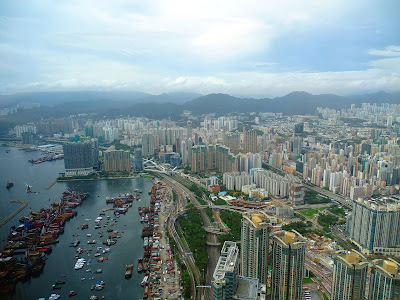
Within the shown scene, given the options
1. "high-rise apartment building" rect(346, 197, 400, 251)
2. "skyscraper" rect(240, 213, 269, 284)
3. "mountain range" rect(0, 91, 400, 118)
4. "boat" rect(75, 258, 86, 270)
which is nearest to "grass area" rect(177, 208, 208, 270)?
"skyscraper" rect(240, 213, 269, 284)

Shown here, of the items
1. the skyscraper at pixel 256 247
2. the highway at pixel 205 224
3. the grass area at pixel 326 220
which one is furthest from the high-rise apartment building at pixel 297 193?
the skyscraper at pixel 256 247

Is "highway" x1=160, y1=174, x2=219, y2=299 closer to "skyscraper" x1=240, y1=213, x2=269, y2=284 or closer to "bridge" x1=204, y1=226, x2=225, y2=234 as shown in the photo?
"bridge" x1=204, y1=226, x2=225, y2=234

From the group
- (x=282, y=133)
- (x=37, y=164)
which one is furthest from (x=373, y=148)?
(x=37, y=164)

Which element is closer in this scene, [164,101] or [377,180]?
[377,180]

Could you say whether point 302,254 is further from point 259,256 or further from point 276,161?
point 276,161

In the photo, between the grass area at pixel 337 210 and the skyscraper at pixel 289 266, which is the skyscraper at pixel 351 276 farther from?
the grass area at pixel 337 210
